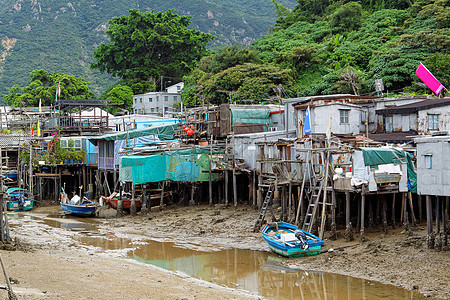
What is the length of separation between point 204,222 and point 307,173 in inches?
318

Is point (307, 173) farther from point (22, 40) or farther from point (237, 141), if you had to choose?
point (22, 40)

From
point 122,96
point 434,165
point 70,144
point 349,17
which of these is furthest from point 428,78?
point 122,96

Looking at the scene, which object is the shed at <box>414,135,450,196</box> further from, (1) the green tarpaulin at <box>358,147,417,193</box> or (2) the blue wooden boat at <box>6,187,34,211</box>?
(2) the blue wooden boat at <box>6,187,34,211</box>

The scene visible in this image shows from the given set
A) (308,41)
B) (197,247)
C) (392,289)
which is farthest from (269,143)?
(308,41)

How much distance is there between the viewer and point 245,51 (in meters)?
62.6

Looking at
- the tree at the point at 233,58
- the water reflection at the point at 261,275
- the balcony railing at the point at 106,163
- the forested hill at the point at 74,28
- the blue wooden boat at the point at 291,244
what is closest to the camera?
the water reflection at the point at 261,275

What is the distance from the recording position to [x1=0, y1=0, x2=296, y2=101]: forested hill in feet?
375

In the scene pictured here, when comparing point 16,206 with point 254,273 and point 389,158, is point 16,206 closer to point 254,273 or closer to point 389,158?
point 254,273

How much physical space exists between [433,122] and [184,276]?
18532mm

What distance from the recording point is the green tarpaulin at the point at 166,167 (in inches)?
1560

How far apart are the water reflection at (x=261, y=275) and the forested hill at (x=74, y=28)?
87.6m

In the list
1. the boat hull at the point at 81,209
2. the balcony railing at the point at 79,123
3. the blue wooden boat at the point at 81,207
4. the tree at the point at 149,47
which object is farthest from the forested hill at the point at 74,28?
the boat hull at the point at 81,209

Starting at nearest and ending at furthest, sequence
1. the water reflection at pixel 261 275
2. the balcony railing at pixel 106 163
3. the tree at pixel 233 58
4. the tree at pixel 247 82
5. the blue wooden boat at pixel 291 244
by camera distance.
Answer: the water reflection at pixel 261 275, the blue wooden boat at pixel 291 244, the balcony railing at pixel 106 163, the tree at pixel 247 82, the tree at pixel 233 58

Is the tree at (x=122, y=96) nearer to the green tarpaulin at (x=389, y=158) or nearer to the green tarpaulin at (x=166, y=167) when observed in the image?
the green tarpaulin at (x=166, y=167)
